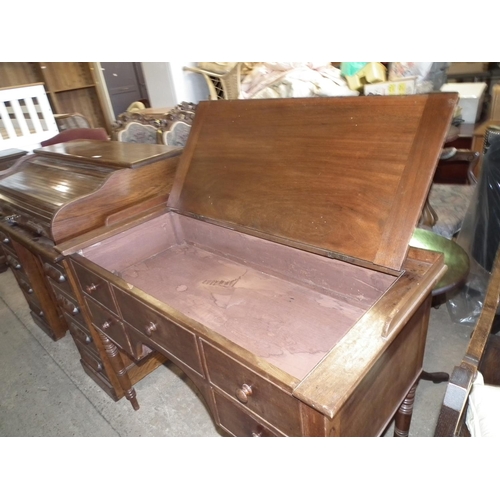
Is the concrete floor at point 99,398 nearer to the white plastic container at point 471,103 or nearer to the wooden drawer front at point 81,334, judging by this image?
the wooden drawer front at point 81,334

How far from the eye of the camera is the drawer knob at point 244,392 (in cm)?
83

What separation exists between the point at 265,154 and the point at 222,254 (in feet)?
1.42

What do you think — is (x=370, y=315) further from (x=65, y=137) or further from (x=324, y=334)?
(x=65, y=137)

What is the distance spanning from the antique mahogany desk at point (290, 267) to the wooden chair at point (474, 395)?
0.14 meters

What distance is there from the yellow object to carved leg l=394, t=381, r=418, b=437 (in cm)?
279

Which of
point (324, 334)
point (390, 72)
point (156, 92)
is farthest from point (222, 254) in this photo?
point (156, 92)

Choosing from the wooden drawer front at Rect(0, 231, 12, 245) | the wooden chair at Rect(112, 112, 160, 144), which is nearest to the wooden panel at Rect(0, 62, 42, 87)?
the wooden chair at Rect(112, 112, 160, 144)

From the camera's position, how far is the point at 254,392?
0.82 meters

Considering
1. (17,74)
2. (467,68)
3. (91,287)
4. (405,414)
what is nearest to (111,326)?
(91,287)

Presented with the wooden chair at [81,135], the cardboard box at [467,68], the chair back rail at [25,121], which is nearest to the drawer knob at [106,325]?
the wooden chair at [81,135]

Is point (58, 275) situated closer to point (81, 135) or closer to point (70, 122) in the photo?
point (81, 135)

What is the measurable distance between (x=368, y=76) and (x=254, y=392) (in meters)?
3.12

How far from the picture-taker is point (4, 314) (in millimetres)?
2582

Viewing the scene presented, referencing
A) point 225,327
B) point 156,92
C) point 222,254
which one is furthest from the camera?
point 156,92
